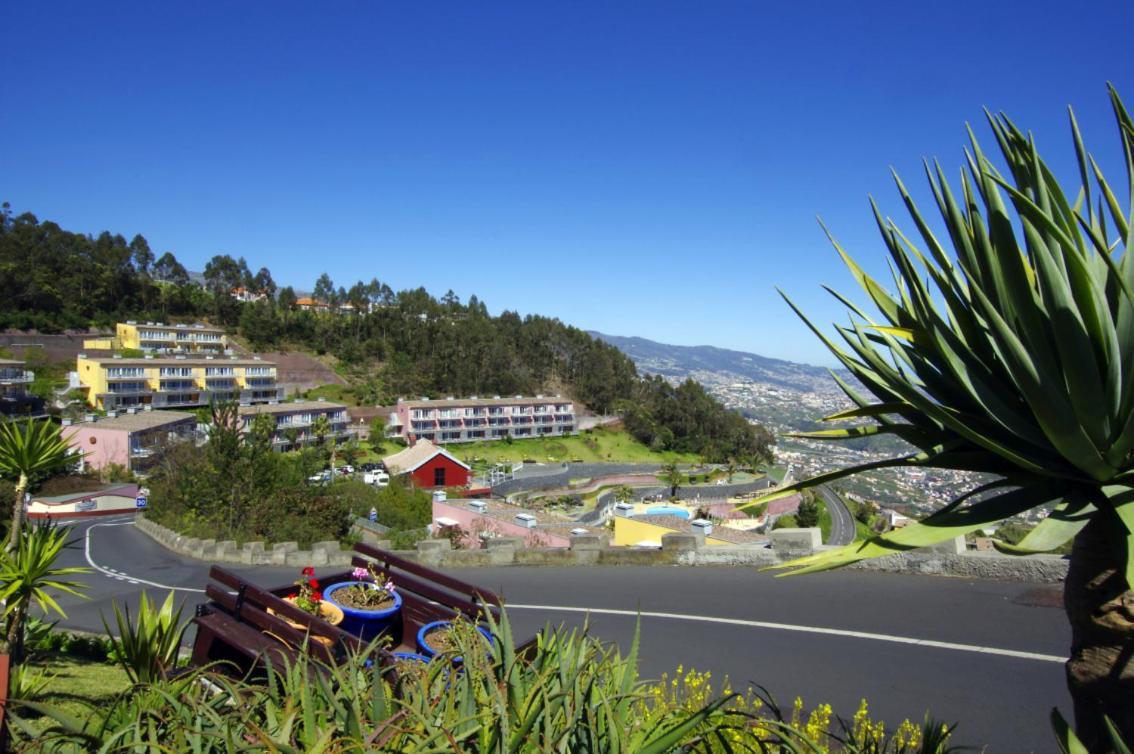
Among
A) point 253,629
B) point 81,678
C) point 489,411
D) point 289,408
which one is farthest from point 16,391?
point 253,629

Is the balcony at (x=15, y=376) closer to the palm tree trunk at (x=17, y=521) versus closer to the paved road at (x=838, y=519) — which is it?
the paved road at (x=838, y=519)

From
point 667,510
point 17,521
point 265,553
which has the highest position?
point 17,521

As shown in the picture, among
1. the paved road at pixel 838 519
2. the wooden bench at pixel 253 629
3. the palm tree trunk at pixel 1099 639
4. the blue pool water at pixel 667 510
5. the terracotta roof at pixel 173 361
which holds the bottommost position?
the paved road at pixel 838 519

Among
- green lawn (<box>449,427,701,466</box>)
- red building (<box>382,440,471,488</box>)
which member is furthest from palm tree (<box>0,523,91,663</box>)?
green lawn (<box>449,427,701,466</box>)

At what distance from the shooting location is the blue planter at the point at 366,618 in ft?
16.9

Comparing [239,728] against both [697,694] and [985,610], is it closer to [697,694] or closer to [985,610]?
[697,694]

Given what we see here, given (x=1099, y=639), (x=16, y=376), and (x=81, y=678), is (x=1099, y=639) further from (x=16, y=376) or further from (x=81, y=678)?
(x=16, y=376)

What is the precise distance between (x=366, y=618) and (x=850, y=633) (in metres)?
3.80

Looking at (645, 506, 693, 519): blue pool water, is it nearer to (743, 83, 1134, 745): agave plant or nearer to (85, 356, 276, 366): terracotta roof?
(743, 83, 1134, 745): agave plant

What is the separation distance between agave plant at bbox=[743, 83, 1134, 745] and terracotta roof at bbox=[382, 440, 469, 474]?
60.6 meters

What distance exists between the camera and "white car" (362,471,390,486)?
5700cm

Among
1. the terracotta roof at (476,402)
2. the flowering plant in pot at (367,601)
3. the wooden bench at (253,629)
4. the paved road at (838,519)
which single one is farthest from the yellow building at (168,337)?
the wooden bench at (253,629)

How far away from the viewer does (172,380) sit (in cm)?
7544

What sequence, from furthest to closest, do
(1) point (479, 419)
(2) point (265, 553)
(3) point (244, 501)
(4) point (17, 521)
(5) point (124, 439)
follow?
(1) point (479, 419) → (5) point (124, 439) → (3) point (244, 501) → (2) point (265, 553) → (4) point (17, 521)
